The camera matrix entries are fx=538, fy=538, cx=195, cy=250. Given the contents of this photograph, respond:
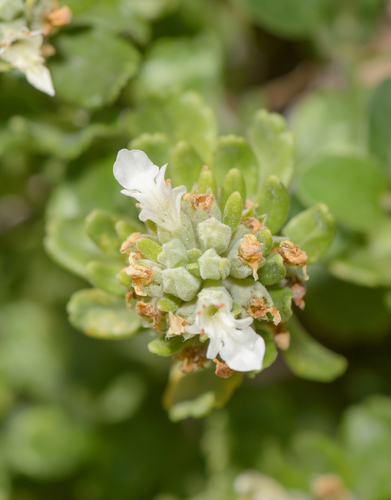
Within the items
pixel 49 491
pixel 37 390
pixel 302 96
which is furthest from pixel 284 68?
pixel 49 491

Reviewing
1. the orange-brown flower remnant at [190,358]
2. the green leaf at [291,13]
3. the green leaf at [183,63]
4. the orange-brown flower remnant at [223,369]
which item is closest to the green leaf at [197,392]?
the orange-brown flower remnant at [190,358]

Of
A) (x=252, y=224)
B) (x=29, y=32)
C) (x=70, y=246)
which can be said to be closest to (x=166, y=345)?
(x=252, y=224)

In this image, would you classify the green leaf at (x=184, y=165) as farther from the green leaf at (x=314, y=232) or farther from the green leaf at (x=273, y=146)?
the green leaf at (x=314, y=232)

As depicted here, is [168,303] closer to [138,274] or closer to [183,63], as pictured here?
[138,274]

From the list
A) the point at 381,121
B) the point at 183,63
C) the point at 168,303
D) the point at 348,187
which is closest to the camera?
the point at 168,303

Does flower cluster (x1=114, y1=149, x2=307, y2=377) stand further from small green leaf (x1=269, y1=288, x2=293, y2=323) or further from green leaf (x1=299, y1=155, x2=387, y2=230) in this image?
green leaf (x1=299, y1=155, x2=387, y2=230)

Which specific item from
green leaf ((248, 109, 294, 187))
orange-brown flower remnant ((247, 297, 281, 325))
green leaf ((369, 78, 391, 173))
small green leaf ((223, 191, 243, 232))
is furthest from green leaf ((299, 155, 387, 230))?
orange-brown flower remnant ((247, 297, 281, 325))

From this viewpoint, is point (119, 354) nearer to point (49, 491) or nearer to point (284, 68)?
point (49, 491)
